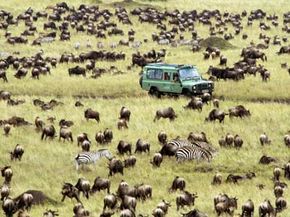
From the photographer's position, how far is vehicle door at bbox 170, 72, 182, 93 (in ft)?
153

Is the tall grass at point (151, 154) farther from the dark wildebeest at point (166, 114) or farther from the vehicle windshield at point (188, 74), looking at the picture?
the vehicle windshield at point (188, 74)

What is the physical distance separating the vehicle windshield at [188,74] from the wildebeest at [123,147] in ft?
44.9

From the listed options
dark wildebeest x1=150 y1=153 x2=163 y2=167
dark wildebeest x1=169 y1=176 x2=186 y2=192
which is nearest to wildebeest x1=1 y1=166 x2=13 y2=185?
dark wildebeest x1=150 y1=153 x2=163 y2=167

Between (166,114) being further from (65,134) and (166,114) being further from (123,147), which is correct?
(123,147)

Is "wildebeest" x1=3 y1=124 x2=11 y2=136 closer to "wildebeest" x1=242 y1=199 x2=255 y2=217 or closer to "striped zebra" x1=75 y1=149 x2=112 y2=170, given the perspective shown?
"striped zebra" x1=75 y1=149 x2=112 y2=170

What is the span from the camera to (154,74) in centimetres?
4794

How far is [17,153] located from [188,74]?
17352mm

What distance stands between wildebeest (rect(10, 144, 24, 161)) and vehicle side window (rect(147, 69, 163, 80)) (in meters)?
16.5

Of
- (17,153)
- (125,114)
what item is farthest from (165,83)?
(17,153)

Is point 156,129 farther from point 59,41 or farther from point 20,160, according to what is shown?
point 59,41

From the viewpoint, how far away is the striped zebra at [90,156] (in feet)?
105

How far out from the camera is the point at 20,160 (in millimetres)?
33188

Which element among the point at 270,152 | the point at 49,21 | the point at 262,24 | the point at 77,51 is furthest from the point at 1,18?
the point at 270,152

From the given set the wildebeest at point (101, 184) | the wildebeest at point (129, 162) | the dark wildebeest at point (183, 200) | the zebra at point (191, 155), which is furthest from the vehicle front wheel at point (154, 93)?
the dark wildebeest at point (183, 200)
